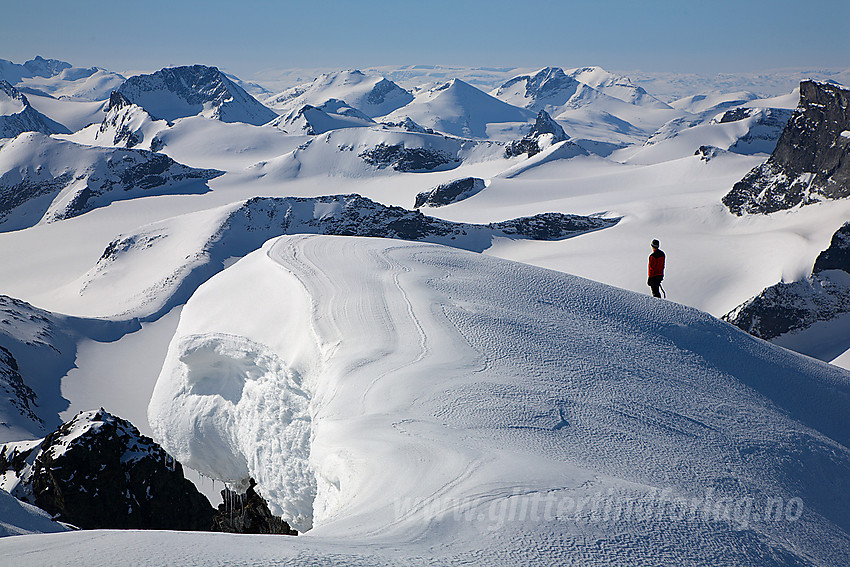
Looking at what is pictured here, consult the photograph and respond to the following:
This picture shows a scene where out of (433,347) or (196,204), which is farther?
(196,204)

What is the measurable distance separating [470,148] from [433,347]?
8278cm

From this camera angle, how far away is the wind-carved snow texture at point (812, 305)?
1040 inches

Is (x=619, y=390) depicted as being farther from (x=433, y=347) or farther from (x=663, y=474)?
(x=433, y=347)

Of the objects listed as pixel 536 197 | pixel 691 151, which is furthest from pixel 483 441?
pixel 691 151

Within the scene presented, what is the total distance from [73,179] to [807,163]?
8111 centimetres

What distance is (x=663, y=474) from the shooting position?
529 centimetres

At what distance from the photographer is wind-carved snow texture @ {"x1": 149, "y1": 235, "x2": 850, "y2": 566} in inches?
177

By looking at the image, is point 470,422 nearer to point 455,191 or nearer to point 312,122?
point 455,191

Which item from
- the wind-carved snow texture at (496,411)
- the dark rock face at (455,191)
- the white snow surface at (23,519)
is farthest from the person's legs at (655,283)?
the dark rock face at (455,191)

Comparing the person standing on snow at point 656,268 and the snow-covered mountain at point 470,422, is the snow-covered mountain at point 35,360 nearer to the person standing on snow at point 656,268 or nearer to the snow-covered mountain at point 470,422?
the snow-covered mountain at point 470,422

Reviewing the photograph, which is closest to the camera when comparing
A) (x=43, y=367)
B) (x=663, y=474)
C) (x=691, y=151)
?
(x=663, y=474)

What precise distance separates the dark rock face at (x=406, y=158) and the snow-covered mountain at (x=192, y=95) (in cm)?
8868

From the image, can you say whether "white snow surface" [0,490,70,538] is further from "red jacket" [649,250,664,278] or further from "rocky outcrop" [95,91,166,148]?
"rocky outcrop" [95,91,166,148]

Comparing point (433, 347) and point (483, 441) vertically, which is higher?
point (433, 347)
